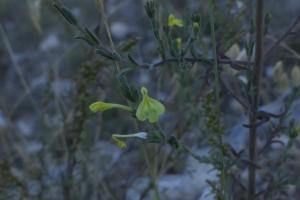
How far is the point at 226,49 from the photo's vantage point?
1.61m

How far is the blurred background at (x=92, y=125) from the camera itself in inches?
75.6

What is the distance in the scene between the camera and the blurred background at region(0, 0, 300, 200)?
6.30ft

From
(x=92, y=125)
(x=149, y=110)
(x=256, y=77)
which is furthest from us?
(x=92, y=125)

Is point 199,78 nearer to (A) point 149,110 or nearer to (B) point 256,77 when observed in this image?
(B) point 256,77

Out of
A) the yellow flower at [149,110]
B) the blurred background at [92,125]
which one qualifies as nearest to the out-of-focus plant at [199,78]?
the yellow flower at [149,110]

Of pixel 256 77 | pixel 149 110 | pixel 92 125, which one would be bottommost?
pixel 92 125

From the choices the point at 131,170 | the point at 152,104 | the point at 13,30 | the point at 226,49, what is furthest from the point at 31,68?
the point at 152,104

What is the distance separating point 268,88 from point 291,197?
1.50 feet

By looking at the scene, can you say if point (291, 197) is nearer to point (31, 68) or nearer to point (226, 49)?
point (226, 49)

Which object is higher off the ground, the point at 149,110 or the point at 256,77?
Answer: the point at 256,77

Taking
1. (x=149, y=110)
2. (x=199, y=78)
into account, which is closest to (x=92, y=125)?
(x=199, y=78)

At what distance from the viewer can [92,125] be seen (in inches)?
113

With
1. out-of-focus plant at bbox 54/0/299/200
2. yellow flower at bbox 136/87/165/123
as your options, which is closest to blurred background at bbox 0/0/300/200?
out-of-focus plant at bbox 54/0/299/200

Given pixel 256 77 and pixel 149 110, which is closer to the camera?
pixel 149 110
